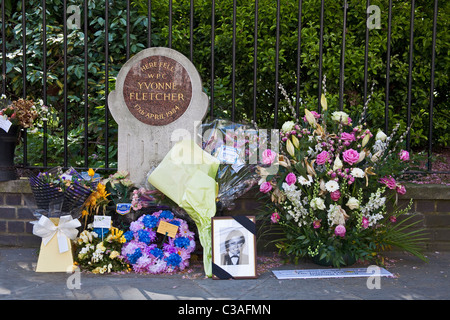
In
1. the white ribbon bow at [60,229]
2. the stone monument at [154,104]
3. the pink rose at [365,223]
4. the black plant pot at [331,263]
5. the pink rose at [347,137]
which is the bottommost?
the black plant pot at [331,263]

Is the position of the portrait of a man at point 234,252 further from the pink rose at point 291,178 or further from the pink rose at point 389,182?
the pink rose at point 389,182

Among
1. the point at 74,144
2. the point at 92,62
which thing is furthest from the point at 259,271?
the point at 92,62

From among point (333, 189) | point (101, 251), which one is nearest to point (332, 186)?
point (333, 189)

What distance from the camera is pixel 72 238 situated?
416cm

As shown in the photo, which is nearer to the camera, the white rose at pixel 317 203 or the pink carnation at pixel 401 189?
the white rose at pixel 317 203

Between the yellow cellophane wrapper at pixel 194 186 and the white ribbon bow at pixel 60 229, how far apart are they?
72 centimetres

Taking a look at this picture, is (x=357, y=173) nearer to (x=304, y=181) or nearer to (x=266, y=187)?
(x=304, y=181)

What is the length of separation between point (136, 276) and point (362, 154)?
197 cm

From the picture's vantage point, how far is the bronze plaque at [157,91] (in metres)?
4.59

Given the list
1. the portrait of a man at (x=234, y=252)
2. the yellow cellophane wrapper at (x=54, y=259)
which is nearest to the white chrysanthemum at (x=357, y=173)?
the portrait of a man at (x=234, y=252)

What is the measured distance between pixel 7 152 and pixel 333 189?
114 inches

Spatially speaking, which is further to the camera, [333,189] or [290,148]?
[290,148]

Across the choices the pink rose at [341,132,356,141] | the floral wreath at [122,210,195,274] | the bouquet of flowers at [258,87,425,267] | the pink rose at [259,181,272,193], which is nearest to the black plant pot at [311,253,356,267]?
the bouquet of flowers at [258,87,425,267]

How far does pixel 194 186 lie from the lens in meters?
3.97
